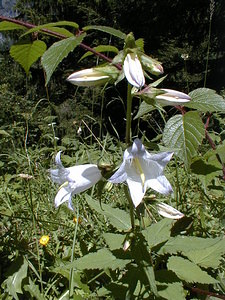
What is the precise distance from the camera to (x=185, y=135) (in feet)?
4.21

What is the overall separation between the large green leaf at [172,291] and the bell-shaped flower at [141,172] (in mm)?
454

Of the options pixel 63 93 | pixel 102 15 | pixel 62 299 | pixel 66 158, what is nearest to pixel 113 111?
pixel 63 93

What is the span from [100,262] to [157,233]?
29 centimetres

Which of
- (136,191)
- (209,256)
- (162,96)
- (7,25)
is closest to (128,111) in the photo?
(162,96)

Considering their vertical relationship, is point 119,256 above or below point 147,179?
below

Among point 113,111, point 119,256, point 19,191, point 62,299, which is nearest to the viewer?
point 119,256

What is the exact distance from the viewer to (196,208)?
236 centimetres

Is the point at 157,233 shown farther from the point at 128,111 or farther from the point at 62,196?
the point at 128,111

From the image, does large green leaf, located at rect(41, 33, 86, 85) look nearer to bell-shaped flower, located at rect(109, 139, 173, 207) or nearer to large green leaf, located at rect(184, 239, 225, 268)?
bell-shaped flower, located at rect(109, 139, 173, 207)

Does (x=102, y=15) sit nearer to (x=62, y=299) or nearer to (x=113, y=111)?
(x=113, y=111)

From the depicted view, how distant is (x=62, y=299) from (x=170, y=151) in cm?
100

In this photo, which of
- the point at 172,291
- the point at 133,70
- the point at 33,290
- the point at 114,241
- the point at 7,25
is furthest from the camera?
the point at 33,290

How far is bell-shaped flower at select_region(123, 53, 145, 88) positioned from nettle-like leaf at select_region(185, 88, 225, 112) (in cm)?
30

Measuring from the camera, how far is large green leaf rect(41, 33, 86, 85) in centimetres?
107
